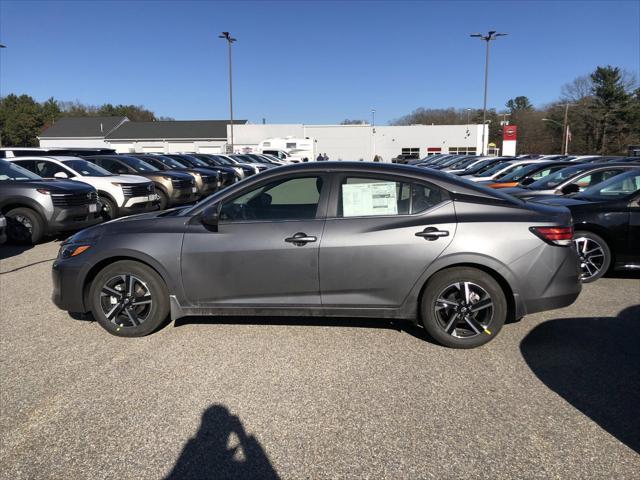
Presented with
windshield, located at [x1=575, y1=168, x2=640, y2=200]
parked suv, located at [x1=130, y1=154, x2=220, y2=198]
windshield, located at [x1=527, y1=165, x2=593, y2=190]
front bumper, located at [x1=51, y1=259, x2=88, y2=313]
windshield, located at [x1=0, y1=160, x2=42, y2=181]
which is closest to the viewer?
front bumper, located at [x1=51, y1=259, x2=88, y2=313]

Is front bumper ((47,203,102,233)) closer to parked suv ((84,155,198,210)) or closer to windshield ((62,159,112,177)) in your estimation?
windshield ((62,159,112,177))

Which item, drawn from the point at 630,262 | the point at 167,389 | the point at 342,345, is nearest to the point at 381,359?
the point at 342,345

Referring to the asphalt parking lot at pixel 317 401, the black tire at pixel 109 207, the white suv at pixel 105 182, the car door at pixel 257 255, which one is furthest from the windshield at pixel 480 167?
the car door at pixel 257 255

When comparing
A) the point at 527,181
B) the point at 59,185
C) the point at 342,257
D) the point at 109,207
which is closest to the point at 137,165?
the point at 109,207

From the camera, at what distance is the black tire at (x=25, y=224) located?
9.07 m

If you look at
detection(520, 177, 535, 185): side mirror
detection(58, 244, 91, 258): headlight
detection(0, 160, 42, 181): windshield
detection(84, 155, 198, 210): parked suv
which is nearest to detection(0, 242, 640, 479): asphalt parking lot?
detection(58, 244, 91, 258): headlight

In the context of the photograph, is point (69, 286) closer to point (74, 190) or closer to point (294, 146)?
point (74, 190)

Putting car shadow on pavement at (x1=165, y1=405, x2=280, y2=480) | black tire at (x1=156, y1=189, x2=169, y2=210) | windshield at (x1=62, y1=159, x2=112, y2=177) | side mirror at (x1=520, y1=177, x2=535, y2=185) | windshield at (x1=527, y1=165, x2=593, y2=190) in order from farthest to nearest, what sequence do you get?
black tire at (x1=156, y1=189, x2=169, y2=210), side mirror at (x1=520, y1=177, x2=535, y2=185), windshield at (x1=62, y1=159, x2=112, y2=177), windshield at (x1=527, y1=165, x2=593, y2=190), car shadow on pavement at (x1=165, y1=405, x2=280, y2=480)

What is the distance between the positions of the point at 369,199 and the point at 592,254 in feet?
12.5

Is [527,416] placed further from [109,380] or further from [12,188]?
[12,188]

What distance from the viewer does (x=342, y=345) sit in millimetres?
4312

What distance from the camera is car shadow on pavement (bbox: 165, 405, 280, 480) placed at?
104 inches

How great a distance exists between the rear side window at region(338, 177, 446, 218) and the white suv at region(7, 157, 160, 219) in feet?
27.3

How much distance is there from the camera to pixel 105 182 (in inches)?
438
